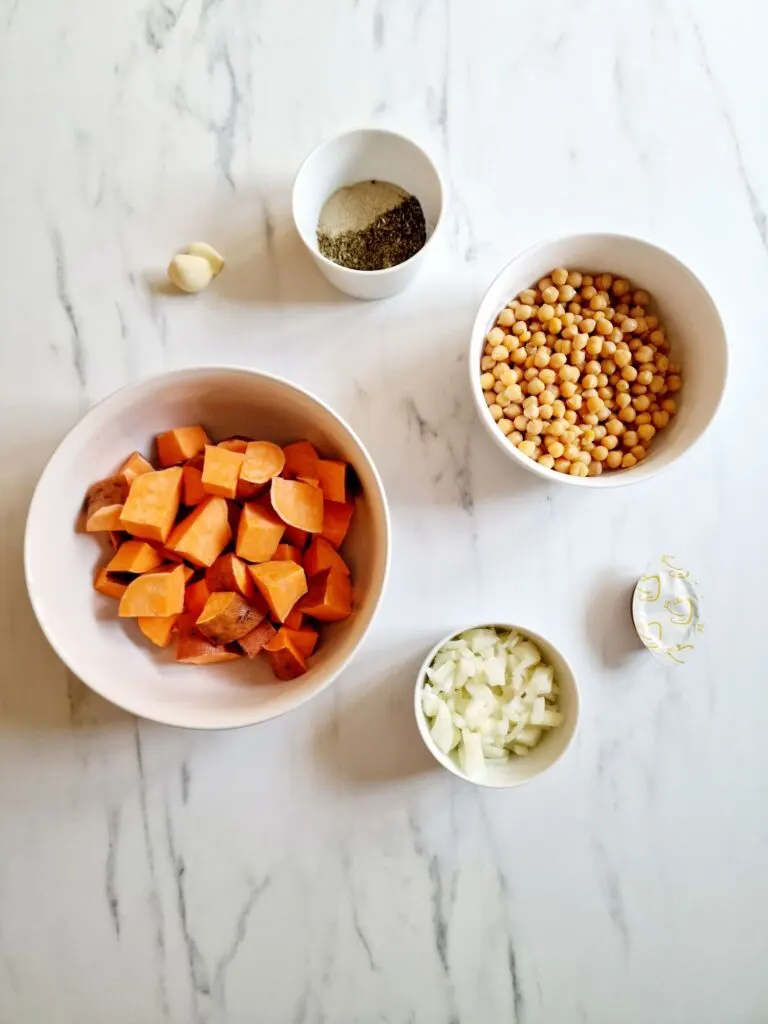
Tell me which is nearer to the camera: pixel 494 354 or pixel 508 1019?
pixel 494 354

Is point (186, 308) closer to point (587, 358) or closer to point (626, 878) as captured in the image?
point (587, 358)

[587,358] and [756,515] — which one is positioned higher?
[587,358]

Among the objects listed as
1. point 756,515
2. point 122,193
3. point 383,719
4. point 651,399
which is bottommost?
point 383,719

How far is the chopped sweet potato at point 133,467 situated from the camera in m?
1.06

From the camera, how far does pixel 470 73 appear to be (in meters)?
1.22

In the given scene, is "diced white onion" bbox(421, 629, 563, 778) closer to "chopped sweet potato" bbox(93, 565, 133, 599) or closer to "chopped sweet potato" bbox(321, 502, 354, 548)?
"chopped sweet potato" bbox(321, 502, 354, 548)

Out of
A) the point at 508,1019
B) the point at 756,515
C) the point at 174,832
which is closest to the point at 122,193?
the point at 174,832

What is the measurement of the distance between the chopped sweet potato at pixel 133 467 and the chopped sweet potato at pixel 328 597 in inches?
10.6

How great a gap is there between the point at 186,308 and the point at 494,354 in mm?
453

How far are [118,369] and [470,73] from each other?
27.1 inches

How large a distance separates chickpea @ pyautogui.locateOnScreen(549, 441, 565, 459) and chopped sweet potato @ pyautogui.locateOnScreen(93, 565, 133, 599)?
59cm

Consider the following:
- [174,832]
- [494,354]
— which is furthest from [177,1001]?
[494,354]

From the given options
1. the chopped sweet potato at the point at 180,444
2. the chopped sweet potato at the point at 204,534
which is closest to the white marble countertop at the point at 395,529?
the chopped sweet potato at the point at 180,444

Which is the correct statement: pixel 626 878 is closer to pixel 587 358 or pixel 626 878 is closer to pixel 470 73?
pixel 587 358
